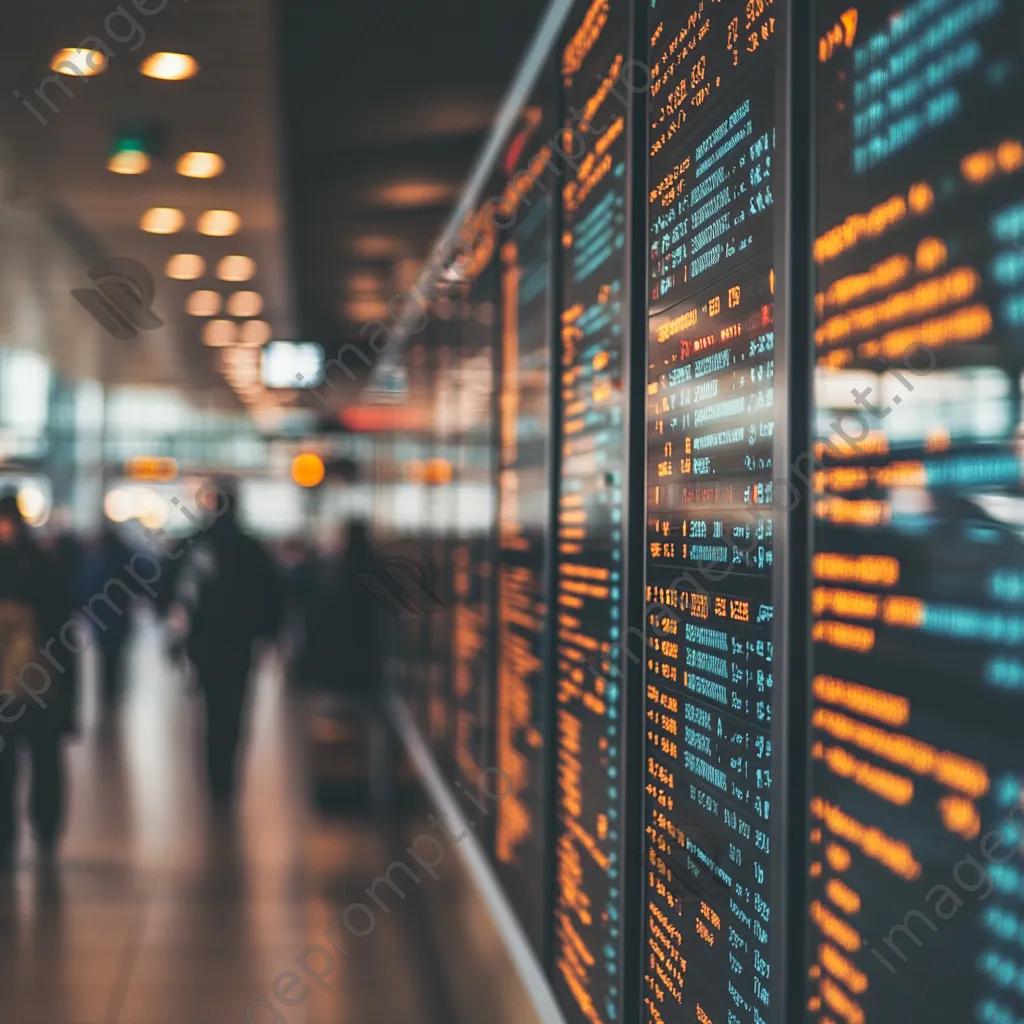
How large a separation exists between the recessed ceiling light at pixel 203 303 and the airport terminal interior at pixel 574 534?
21cm

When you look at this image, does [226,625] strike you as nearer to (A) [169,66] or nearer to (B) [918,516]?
(A) [169,66]

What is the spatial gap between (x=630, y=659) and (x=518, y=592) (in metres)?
1.34

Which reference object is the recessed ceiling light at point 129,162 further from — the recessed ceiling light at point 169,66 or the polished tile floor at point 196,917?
the polished tile floor at point 196,917

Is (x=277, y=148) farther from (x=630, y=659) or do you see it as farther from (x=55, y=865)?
(x=630, y=659)

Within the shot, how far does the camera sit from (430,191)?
20.0 feet

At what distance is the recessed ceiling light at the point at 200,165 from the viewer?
5.87 m

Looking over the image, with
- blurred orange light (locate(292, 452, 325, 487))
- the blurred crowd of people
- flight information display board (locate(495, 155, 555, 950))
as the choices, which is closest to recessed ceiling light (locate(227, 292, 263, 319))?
the blurred crowd of people

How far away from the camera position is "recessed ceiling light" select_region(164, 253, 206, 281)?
8.17 metres

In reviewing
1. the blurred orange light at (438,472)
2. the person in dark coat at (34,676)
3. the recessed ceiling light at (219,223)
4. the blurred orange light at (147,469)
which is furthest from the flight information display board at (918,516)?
A: the blurred orange light at (147,469)

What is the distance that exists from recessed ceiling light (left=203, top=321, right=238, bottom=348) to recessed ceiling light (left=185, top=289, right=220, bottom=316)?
55 centimetres

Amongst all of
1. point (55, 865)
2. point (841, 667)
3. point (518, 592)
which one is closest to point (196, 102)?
point (518, 592)

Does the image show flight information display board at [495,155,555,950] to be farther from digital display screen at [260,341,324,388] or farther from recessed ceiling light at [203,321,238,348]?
recessed ceiling light at [203,321,238,348]

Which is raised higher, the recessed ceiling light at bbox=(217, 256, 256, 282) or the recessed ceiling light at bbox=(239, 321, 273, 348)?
the recessed ceiling light at bbox=(239, 321, 273, 348)

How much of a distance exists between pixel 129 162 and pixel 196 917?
347 cm
